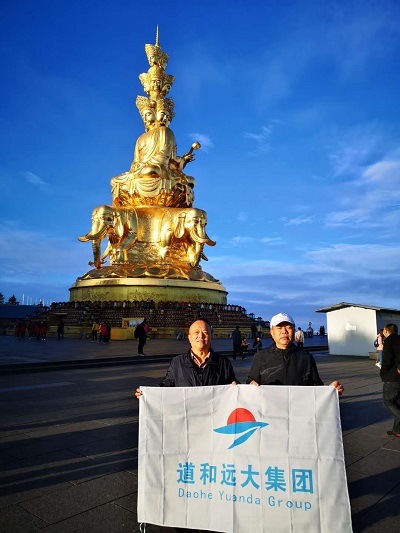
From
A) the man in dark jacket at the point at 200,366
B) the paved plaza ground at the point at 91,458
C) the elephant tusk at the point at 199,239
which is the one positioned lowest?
the paved plaza ground at the point at 91,458

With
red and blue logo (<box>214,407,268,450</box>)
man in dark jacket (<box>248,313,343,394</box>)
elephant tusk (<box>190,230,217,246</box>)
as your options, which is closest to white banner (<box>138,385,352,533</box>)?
red and blue logo (<box>214,407,268,450</box>)

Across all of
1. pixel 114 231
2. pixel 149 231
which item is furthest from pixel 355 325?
pixel 114 231

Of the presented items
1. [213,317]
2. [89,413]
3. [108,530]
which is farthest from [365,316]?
[108,530]

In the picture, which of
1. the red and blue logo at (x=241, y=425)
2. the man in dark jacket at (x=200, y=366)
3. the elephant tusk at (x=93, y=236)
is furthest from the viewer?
the elephant tusk at (x=93, y=236)

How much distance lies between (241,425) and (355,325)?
15.6m

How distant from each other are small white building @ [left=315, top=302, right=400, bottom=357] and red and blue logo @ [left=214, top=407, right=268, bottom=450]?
14.6 meters

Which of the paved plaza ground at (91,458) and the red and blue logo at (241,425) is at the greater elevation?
the red and blue logo at (241,425)

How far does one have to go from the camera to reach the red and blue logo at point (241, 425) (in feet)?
9.42

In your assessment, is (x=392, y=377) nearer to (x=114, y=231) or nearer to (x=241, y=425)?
(x=241, y=425)

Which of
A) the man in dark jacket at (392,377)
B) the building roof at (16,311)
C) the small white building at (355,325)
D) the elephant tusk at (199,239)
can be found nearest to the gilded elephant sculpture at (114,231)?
the elephant tusk at (199,239)

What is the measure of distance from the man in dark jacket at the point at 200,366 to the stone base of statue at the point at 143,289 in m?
22.2

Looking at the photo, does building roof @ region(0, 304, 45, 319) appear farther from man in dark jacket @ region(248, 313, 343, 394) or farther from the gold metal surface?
man in dark jacket @ region(248, 313, 343, 394)

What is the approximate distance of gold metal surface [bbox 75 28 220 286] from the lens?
27438 mm

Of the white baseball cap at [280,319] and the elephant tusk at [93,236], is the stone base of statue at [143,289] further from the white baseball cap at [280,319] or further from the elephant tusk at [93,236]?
the white baseball cap at [280,319]
